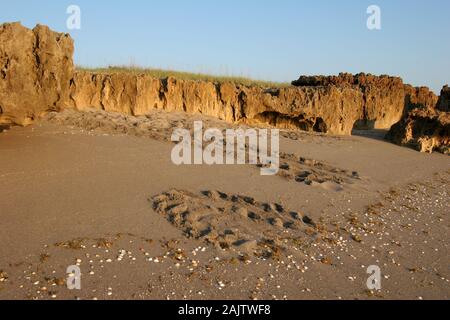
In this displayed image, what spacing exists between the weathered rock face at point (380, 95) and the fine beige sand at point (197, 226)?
9970mm

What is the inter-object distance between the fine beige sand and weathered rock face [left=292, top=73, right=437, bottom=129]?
9970 millimetres

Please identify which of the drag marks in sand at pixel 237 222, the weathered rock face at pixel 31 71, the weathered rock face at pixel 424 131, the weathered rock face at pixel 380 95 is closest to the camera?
the drag marks in sand at pixel 237 222

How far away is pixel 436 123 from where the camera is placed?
11922mm

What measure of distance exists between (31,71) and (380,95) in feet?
49.1

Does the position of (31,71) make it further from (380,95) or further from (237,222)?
(380,95)

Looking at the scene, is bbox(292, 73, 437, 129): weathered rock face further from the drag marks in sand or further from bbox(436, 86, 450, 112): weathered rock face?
the drag marks in sand

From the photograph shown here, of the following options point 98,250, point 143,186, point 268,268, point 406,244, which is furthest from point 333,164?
point 98,250

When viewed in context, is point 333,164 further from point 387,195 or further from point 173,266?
point 173,266

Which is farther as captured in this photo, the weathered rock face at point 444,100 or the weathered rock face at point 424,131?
the weathered rock face at point 444,100

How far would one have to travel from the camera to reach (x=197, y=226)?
414cm

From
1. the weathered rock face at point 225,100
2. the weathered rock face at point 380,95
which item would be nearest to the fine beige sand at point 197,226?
the weathered rock face at point 225,100

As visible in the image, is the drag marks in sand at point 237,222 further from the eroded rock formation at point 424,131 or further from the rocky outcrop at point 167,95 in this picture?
the eroded rock formation at point 424,131

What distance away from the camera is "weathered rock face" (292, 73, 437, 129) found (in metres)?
16.7

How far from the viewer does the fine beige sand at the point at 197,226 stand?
3.18m
